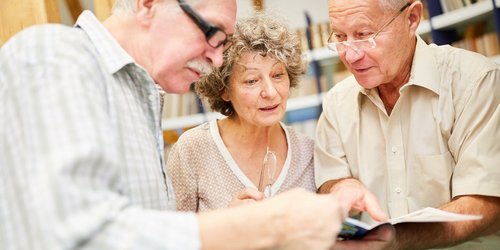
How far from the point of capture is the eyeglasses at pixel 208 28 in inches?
45.5

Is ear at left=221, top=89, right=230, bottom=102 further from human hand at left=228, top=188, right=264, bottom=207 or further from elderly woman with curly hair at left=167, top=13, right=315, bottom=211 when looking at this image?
human hand at left=228, top=188, right=264, bottom=207

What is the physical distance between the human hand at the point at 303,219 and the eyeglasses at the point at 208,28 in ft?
1.42

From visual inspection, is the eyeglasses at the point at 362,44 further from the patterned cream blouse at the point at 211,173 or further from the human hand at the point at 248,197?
the human hand at the point at 248,197

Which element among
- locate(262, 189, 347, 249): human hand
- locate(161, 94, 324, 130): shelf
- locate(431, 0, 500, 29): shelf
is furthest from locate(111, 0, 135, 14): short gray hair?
locate(161, 94, 324, 130): shelf

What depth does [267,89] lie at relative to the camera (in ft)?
6.05

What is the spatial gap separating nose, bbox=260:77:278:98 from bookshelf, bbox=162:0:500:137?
1.12m

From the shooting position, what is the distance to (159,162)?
1165 mm

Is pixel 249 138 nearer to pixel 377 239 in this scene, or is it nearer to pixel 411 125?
pixel 411 125

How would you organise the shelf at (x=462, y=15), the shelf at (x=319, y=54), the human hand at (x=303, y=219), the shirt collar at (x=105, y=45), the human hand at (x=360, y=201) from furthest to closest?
1. the shelf at (x=319, y=54)
2. the shelf at (x=462, y=15)
3. the human hand at (x=360, y=201)
4. the shirt collar at (x=105, y=45)
5. the human hand at (x=303, y=219)

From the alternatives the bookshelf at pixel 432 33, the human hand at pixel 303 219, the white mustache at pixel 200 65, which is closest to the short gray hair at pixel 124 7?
the white mustache at pixel 200 65

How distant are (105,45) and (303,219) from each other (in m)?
0.52

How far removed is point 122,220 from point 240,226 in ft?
0.60

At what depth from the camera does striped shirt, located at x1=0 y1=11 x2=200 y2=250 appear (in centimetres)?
80

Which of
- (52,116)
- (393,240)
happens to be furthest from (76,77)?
Answer: (393,240)
